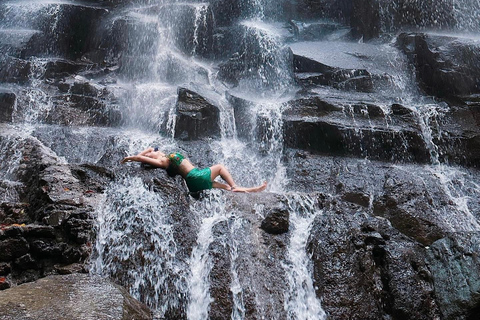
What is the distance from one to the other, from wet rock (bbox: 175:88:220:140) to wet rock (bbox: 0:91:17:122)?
4215mm

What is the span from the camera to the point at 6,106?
32.2 ft

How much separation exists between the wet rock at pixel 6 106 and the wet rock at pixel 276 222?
302 inches

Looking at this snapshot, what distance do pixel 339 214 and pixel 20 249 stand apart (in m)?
4.36

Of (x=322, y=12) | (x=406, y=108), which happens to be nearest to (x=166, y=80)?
(x=406, y=108)

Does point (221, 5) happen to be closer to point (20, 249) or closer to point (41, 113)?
point (41, 113)

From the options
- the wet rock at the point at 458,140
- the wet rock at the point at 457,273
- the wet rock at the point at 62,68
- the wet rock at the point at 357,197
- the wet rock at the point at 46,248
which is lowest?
the wet rock at the point at 357,197

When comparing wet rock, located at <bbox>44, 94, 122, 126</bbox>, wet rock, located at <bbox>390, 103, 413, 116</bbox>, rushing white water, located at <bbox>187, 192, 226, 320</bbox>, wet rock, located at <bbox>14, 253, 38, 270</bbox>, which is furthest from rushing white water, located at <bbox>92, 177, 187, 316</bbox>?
wet rock, located at <bbox>390, 103, 413, 116</bbox>

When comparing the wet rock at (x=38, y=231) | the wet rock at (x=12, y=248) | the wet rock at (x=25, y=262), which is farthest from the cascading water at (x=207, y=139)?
the wet rock at (x=12, y=248)

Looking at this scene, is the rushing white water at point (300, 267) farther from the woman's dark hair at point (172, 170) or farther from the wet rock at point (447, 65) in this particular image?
the wet rock at point (447, 65)

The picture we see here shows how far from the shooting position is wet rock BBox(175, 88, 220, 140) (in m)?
10.0

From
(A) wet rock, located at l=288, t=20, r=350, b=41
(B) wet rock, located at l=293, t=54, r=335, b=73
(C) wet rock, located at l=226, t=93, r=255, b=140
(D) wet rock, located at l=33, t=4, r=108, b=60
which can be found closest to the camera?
(C) wet rock, located at l=226, t=93, r=255, b=140

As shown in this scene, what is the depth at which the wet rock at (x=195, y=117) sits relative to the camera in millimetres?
10016

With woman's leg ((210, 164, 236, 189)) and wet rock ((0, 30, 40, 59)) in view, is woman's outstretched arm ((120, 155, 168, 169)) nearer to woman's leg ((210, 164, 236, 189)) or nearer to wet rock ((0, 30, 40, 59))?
woman's leg ((210, 164, 236, 189))

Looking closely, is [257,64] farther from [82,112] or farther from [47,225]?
[47,225]
